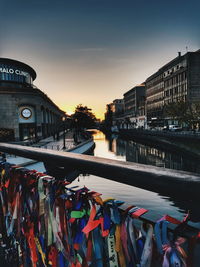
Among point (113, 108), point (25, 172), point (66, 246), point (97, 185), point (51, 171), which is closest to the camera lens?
point (66, 246)

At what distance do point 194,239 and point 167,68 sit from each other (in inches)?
3086

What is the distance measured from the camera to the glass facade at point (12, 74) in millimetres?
43375

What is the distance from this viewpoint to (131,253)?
0.92 meters

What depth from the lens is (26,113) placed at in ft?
126

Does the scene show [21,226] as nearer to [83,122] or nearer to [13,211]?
[13,211]

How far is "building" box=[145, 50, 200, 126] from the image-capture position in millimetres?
58344

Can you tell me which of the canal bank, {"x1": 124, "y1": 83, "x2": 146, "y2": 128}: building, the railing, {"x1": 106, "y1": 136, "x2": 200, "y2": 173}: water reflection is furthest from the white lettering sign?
{"x1": 124, "y1": 83, "x2": 146, "y2": 128}: building

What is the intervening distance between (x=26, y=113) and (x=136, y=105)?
73245 mm

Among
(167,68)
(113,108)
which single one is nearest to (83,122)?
(167,68)

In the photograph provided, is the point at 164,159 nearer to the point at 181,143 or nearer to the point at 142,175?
the point at 181,143

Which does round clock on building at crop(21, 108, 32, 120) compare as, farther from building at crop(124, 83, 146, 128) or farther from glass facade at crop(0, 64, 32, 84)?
building at crop(124, 83, 146, 128)

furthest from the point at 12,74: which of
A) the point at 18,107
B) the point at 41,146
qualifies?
the point at 41,146

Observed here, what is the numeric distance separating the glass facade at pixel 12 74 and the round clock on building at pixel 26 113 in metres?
11.1

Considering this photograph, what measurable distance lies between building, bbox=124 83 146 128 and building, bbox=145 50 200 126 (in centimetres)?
754
